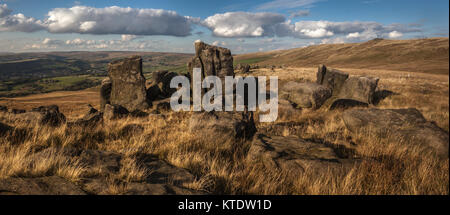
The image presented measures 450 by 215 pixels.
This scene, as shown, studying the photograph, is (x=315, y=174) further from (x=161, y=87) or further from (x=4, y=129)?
(x=161, y=87)

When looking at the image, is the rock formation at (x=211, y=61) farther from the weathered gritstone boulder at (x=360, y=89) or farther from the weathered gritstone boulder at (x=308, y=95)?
the weathered gritstone boulder at (x=360, y=89)

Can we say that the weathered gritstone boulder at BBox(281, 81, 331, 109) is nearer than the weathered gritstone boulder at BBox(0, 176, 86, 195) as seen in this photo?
No

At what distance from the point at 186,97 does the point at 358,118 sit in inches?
646

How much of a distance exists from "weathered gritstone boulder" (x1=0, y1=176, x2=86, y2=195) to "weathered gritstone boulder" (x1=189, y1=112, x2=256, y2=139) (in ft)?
14.7

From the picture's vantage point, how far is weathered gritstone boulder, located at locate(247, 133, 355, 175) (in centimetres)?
466

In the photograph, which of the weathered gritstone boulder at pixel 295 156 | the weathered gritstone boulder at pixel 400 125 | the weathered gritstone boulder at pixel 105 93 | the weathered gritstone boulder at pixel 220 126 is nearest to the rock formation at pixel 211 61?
the weathered gritstone boulder at pixel 105 93

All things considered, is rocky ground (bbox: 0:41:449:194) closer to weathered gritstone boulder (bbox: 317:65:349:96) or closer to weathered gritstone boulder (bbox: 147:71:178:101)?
weathered gritstone boulder (bbox: 317:65:349:96)

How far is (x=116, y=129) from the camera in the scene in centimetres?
847

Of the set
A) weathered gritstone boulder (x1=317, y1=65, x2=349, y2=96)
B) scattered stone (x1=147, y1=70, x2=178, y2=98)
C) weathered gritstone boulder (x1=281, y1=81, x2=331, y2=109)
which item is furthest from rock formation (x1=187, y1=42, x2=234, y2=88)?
weathered gritstone boulder (x1=317, y1=65, x2=349, y2=96)

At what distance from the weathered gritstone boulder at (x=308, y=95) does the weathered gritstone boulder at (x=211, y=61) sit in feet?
24.4

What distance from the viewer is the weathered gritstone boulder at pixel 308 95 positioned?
17.1 metres
